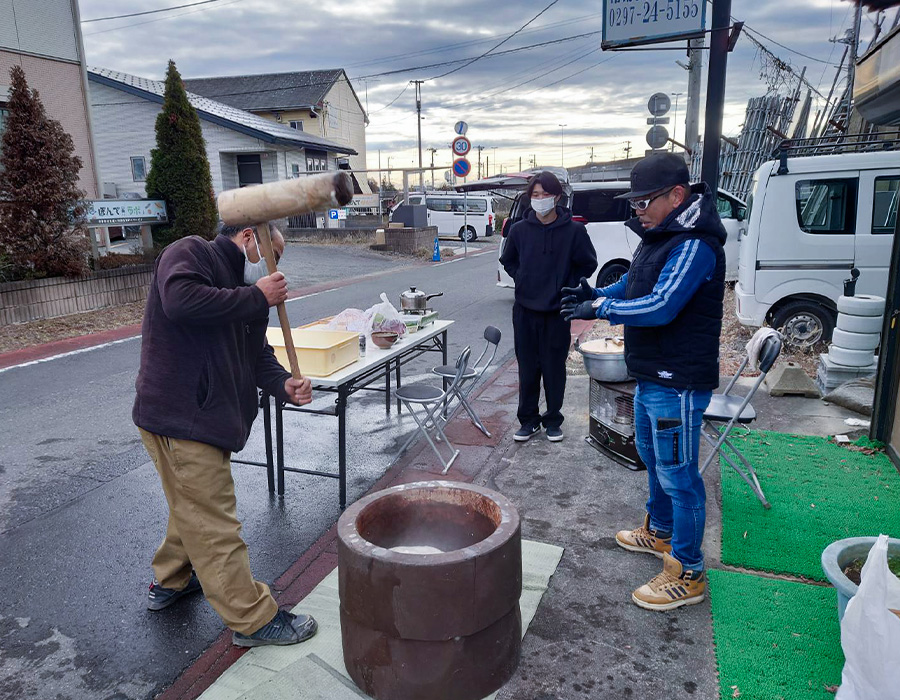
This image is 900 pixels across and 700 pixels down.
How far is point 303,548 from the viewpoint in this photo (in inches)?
142

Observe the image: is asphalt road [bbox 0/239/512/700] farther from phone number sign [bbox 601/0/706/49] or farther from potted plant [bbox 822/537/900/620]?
phone number sign [bbox 601/0/706/49]

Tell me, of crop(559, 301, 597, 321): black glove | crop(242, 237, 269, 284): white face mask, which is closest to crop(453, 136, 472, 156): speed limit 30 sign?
crop(559, 301, 597, 321): black glove

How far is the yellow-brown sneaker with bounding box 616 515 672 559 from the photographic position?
3.40 metres

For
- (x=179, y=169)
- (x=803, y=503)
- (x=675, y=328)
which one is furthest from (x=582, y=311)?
(x=179, y=169)

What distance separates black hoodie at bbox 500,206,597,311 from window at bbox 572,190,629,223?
5950 millimetres

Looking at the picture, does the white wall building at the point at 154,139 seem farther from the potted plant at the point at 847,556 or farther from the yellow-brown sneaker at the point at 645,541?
the potted plant at the point at 847,556

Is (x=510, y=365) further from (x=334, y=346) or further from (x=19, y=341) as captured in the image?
(x=19, y=341)

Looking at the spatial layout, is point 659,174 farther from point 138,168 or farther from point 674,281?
point 138,168

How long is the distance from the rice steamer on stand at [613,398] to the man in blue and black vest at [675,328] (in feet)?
4.58

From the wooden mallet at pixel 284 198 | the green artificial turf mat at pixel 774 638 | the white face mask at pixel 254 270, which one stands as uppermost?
the wooden mallet at pixel 284 198

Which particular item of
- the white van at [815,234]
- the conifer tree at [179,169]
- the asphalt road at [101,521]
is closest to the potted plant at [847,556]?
the asphalt road at [101,521]

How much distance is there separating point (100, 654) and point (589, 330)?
302 inches

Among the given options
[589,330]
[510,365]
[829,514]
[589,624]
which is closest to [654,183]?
[589,624]

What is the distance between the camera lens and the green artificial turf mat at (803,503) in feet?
11.3
